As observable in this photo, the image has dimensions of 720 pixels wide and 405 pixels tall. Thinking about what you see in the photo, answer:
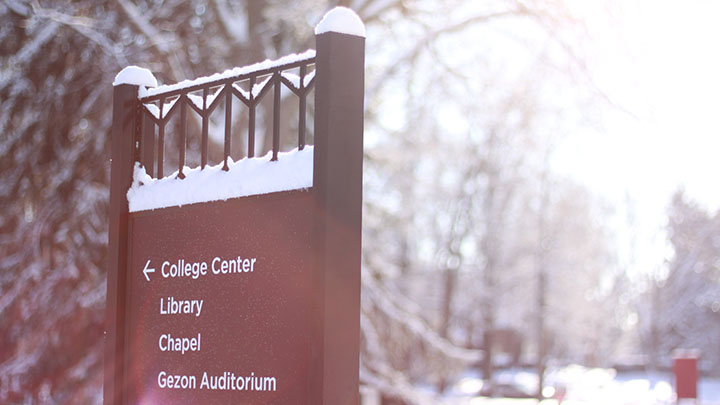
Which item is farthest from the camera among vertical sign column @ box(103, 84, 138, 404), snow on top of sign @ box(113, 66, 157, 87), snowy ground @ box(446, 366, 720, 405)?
snowy ground @ box(446, 366, 720, 405)

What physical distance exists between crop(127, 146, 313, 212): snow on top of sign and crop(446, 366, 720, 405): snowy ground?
18.3m

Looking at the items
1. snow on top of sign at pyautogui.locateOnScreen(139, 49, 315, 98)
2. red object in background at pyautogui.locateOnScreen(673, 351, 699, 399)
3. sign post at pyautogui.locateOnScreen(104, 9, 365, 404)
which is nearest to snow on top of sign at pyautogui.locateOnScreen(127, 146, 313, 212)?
sign post at pyautogui.locateOnScreen(104, 9, 365, 404)

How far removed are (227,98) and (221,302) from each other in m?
0.75

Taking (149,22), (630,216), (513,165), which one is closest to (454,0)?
(149,22)

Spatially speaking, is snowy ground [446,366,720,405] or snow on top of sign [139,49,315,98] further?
snowy ground [446,366,720,405]

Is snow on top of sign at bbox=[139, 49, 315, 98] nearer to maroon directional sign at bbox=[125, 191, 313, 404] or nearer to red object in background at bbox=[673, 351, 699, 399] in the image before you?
maroon directional sign at bbox=[125, 191, 313, 404]

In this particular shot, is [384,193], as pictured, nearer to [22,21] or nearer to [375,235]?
[375,235]

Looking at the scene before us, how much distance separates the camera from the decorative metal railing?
3086 mm

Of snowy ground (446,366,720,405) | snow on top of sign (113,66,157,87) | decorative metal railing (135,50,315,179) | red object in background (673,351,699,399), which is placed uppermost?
snow on top of sign (113,66,157,87)

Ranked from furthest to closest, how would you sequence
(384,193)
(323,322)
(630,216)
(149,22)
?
1. (630,216)
2. (384,193)
3. (149,22)
4. (323,322)

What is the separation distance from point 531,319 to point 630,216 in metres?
9.48

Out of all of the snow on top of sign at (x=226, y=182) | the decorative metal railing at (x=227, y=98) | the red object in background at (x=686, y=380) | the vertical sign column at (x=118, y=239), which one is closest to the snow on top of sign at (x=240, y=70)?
the decorative metal railing at (x=227, y=98)

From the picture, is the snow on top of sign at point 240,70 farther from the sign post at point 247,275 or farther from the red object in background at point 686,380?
the red object in background at point 686,380

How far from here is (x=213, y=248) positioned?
326 cm
